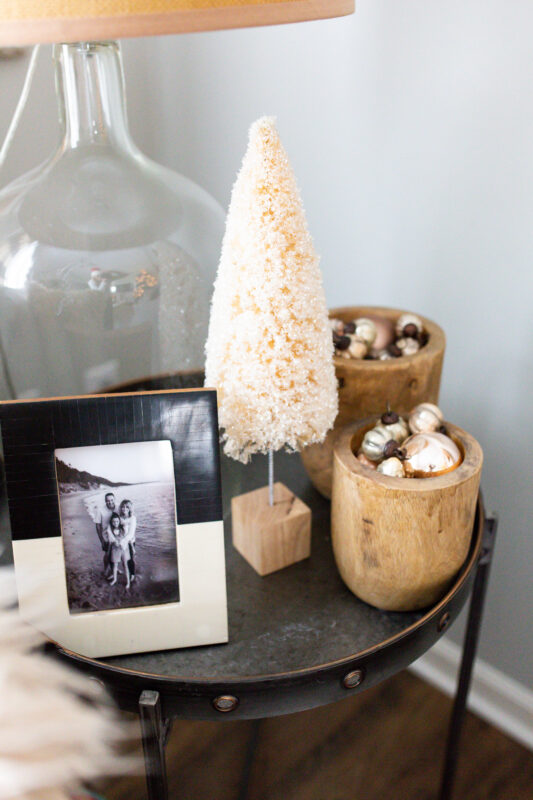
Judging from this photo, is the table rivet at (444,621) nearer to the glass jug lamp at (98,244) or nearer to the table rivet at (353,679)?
the table rivet at (353,679)

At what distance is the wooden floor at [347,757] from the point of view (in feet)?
3.39

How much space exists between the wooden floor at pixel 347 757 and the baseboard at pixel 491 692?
18 millimetres

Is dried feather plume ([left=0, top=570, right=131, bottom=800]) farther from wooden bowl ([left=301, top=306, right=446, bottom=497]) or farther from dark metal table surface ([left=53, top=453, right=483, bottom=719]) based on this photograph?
wooden bowl ([left=301, top=306, right=446, bottom=497])

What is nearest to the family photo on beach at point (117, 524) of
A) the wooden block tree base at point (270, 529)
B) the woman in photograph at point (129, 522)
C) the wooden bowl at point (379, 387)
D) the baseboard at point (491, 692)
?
the woman in photograph at point (129, 522)

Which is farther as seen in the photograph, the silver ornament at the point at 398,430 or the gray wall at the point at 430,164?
the gray wall at the point at 430,164

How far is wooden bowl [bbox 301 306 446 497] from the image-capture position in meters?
0.69

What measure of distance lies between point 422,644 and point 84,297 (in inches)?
16.5

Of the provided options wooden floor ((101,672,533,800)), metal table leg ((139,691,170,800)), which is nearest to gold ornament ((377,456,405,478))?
metal table leg ((139,691,170,800))

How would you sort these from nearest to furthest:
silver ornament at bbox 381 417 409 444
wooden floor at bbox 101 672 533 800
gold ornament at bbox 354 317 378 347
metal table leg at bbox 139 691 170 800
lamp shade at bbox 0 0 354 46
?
1. lamp shade at bbox 0 0 354 46
2. metal table leg at bbox 139 691 170 800
3. silver ornament at bbox 381 417 409 444
4. gold ornament at bbox 354 317 378 347
5. wooden floor at bbox 101 672 533 800

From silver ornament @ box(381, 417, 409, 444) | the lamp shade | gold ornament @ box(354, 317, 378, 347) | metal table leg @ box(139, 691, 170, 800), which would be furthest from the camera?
gold ornament @ box(354, 317, 378, 347)

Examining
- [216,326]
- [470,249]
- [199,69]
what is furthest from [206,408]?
[199,69]

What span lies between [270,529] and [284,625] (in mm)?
84

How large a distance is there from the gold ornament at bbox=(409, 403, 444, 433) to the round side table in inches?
4.9

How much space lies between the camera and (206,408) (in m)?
0.54
